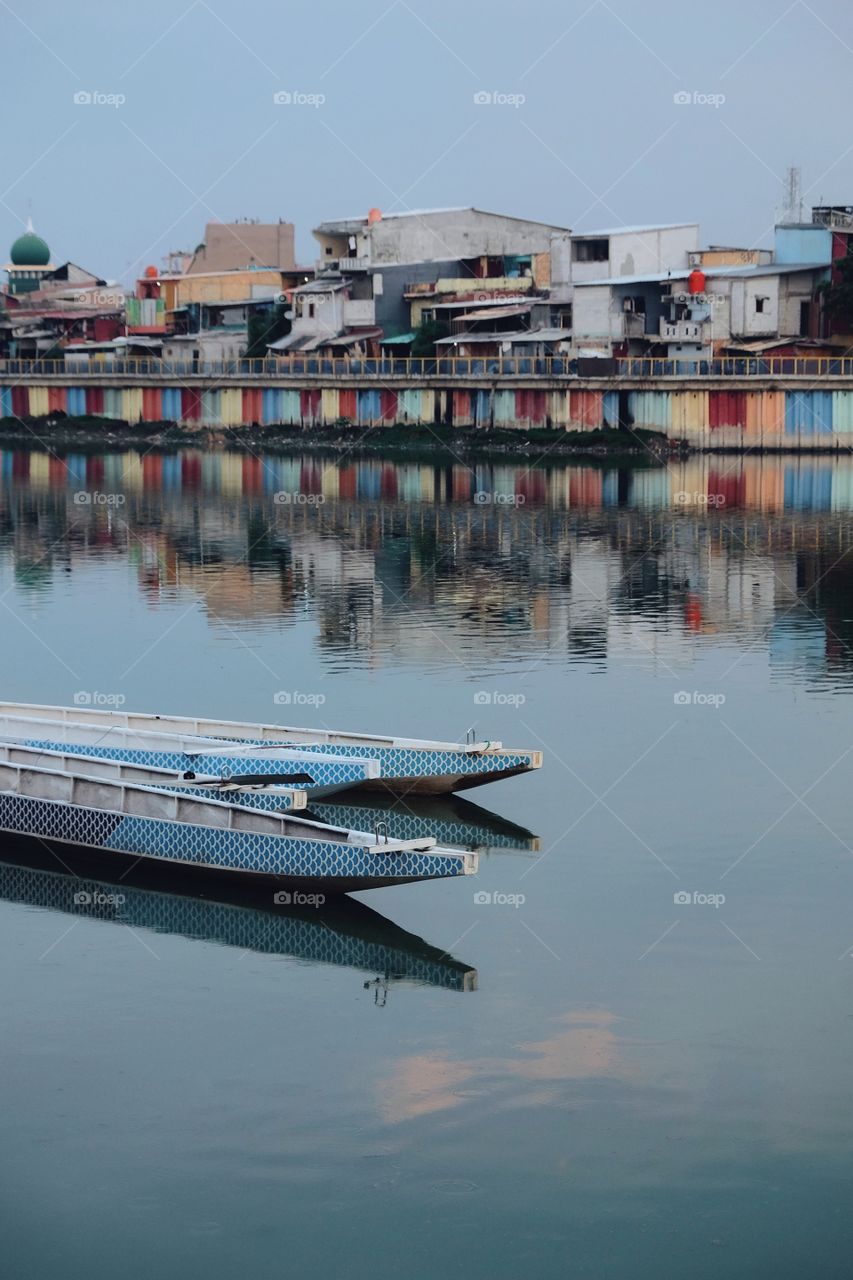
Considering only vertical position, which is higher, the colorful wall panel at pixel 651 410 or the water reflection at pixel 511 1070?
the colorful wall panel at pixel 651 410

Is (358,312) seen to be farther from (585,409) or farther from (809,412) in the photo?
(809,412)

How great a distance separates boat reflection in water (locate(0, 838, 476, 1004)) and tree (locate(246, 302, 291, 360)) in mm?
86875

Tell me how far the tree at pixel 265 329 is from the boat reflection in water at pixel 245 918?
285ft

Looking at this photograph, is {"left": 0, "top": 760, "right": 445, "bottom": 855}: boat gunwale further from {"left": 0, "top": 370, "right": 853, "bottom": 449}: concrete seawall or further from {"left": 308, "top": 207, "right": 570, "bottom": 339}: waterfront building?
{"left": 308, "top": 207, "right": 570, "bottom": 339}: waterfront building

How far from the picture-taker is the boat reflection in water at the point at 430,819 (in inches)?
968

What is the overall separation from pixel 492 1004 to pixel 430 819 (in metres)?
6.77

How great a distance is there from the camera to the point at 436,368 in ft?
315

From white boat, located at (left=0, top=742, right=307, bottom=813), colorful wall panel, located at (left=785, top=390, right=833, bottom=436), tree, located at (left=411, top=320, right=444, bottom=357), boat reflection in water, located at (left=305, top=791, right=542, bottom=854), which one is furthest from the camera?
tree, located at (left=411, top=320, right=444, bottom=357)

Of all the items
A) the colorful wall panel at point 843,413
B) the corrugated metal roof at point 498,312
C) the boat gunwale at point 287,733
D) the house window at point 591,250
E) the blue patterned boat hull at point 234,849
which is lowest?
the blue patterned boat hull at point 234,849

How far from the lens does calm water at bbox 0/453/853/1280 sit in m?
14.7

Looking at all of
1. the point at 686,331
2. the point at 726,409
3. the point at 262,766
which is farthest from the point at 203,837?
the point at 686,331

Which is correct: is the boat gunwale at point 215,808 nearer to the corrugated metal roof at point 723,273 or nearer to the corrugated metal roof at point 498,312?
the corrugated metal roof at point 723,273

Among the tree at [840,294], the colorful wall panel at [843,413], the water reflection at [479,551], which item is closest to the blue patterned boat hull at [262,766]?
the water reflection at [479,551]

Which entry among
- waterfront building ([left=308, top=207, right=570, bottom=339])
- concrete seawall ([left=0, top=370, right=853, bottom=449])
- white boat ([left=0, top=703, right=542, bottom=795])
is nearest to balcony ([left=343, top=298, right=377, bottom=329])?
waterfront building ([left=308, top=207, right=570, bottom=339])
